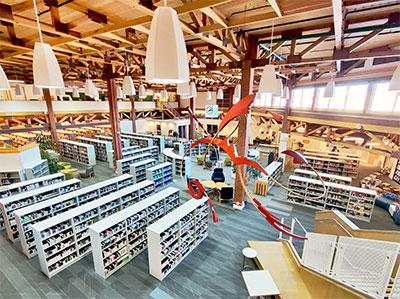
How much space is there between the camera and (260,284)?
4.36 metres

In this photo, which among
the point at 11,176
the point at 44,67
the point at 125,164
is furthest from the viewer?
the point at 125,164

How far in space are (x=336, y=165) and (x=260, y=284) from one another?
38.0ft

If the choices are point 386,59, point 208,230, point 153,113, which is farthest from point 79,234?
point 153,113

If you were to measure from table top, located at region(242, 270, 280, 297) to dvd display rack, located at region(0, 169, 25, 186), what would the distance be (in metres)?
10.7

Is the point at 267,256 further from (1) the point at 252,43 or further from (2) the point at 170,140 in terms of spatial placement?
(2) the point at 170,140

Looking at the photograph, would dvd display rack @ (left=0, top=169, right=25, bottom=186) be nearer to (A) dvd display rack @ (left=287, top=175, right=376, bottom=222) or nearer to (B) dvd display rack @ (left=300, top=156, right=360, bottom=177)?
(A) dvd display rack @ (left=287, top=175, right=376, bottom=222)

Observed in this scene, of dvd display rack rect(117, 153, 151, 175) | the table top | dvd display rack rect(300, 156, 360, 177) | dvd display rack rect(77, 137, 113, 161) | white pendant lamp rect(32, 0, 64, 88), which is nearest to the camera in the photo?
white pendant lamp rect(32, 0, 64, 88)

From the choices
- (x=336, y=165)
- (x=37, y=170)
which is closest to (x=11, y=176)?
(x=37, y=170)

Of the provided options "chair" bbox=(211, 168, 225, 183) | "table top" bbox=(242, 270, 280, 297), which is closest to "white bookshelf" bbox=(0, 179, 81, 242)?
"chair" bbox=(211, 168, 225, 183)

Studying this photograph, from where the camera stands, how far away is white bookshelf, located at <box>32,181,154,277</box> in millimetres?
5016

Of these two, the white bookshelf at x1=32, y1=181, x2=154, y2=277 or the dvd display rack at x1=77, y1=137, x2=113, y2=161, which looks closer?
the white bookshelf at x1=32, y1=181, x2=154, y2=277

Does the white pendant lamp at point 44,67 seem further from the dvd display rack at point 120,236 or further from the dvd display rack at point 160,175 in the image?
the dvd display rack at point 160,175

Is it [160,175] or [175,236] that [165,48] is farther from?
[160,175]

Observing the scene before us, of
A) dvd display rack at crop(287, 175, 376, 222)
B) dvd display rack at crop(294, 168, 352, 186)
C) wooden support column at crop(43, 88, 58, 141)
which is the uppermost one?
wooden support column at crop(43, 88, 58, 141)
